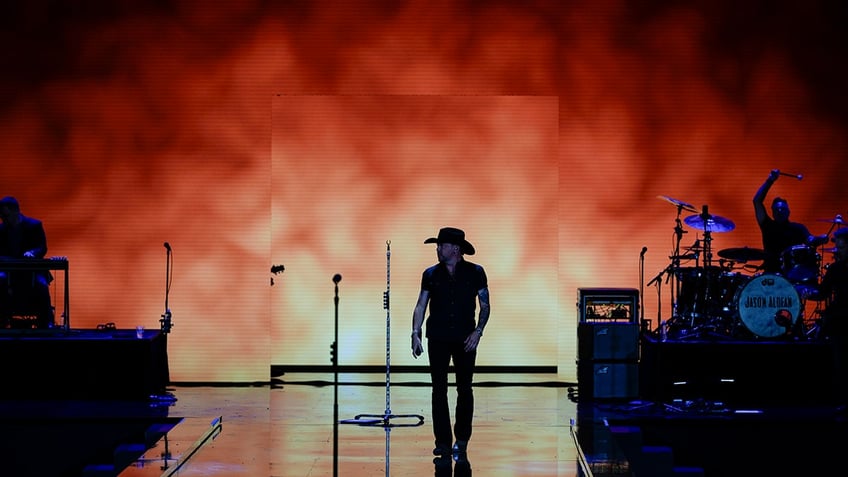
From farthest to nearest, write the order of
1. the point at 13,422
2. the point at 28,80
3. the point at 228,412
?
the point at 28,80
the point at 228,412
the point at 13,422

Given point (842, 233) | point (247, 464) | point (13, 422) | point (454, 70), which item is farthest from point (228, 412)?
point (842, 233)

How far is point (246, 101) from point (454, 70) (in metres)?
2.13

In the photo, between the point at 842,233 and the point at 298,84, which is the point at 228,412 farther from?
the point at 842,233

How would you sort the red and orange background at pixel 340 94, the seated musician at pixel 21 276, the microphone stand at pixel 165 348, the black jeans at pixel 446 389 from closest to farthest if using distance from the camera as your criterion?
the black jeans at pixel 446 389, the seated musician at pixel 21 276, the microphone stand at pixel 165 348, the red and orange background at pixel 340 94

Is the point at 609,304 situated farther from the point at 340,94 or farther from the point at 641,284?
the point at 340,94

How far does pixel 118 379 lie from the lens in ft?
31.4

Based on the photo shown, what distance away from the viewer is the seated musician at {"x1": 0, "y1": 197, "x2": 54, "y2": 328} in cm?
972

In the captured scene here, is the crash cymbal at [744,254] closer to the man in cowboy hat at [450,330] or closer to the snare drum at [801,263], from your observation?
the snare drum at [801,263]

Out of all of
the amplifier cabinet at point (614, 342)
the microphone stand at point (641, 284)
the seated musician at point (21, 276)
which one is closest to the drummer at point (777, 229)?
the microphone stand at point (641, 284)

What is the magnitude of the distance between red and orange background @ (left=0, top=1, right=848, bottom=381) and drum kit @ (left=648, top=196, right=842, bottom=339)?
47.8 inches

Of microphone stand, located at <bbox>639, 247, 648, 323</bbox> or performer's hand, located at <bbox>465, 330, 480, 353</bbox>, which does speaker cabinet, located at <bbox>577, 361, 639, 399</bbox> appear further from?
performer's hand, located at <bbox>465, 330, 480, 353</bbox>

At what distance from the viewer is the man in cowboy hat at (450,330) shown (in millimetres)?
7332

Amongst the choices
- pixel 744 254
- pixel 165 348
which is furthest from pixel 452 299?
pixel 165 348

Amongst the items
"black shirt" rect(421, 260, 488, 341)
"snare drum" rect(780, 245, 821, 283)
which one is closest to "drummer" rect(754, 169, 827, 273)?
"snare drum" rect(780, 245, 821, 283)
